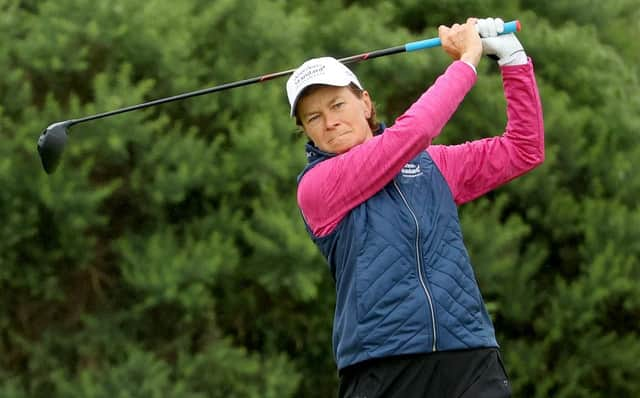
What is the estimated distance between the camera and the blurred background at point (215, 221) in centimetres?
655

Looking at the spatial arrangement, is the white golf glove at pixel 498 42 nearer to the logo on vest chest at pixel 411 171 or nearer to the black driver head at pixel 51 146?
the logo on vest chest at pixel 411 171

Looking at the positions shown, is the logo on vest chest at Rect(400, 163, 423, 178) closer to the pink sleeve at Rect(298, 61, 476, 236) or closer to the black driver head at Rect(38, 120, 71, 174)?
the pink sleeve at Rect(298, 61, 476, 236)

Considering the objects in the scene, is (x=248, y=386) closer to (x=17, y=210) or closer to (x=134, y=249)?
(x=134, y=249)

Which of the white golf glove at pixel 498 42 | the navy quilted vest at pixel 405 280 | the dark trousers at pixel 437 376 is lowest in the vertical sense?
the dark trousers at pixel 437 376

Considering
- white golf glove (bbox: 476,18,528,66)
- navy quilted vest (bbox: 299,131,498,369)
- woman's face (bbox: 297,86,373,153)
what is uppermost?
white golf glove (bbox: 476,18,528,66)

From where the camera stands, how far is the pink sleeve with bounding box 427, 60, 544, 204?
10.7 ft

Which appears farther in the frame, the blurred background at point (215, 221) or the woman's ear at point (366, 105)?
the blurred background at point (215, 221)

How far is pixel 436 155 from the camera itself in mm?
3268

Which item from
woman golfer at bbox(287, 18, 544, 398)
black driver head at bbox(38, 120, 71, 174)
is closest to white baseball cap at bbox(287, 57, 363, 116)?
woman golfer at bbox(287, 18, 544, 398)

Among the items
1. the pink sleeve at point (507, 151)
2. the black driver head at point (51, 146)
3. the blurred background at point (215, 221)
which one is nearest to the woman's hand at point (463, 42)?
the pink sleeve at point (507, 151)

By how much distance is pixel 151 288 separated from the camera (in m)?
6.54

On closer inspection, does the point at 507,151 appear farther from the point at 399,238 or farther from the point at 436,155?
the point at 399,238

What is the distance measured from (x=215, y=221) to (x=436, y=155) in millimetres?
3703

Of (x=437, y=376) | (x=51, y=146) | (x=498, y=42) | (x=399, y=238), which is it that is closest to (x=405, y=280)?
(x=399, y=238)
